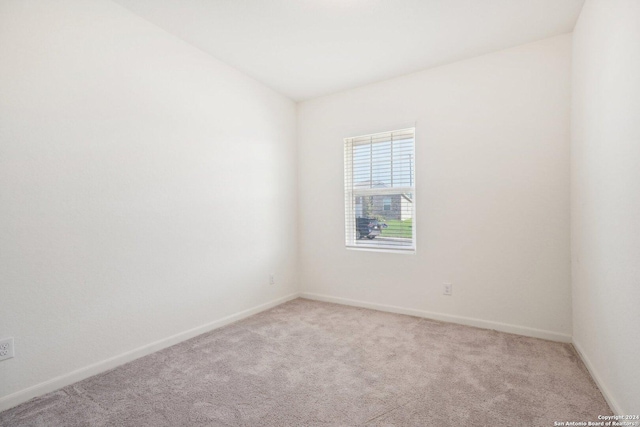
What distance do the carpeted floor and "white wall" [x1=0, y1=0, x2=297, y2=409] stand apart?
31 cm

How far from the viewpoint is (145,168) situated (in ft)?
7.85

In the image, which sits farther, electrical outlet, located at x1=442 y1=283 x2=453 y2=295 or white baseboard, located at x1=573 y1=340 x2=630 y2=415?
electrical outlet, located at x1=442 y1=283 x2=453 y2=295

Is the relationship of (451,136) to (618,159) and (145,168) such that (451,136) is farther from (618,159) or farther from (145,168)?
(145,168)

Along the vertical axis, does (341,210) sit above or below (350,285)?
above

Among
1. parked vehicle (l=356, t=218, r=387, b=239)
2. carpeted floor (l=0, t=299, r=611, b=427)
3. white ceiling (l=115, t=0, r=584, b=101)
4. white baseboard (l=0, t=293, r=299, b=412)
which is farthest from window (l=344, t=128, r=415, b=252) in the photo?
white baseboard (l=0, t=293, r=299, b=412)

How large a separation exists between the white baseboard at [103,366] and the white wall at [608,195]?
291 centimetres

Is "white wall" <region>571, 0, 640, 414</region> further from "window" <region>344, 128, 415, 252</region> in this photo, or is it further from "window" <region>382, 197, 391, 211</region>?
"window" <region>382, 197, 391, 211</region>

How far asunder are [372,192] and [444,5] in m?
1.88

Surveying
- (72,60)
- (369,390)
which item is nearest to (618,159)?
(369,390)

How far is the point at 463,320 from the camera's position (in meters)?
2.94

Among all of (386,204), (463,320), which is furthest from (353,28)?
(463,320)

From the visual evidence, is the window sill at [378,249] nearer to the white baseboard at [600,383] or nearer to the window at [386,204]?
the window at [386,204]

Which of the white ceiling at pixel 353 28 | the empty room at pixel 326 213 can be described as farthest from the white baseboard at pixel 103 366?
the white ceiling at pixel 353 28

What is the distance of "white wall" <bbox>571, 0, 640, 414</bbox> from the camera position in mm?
1425
